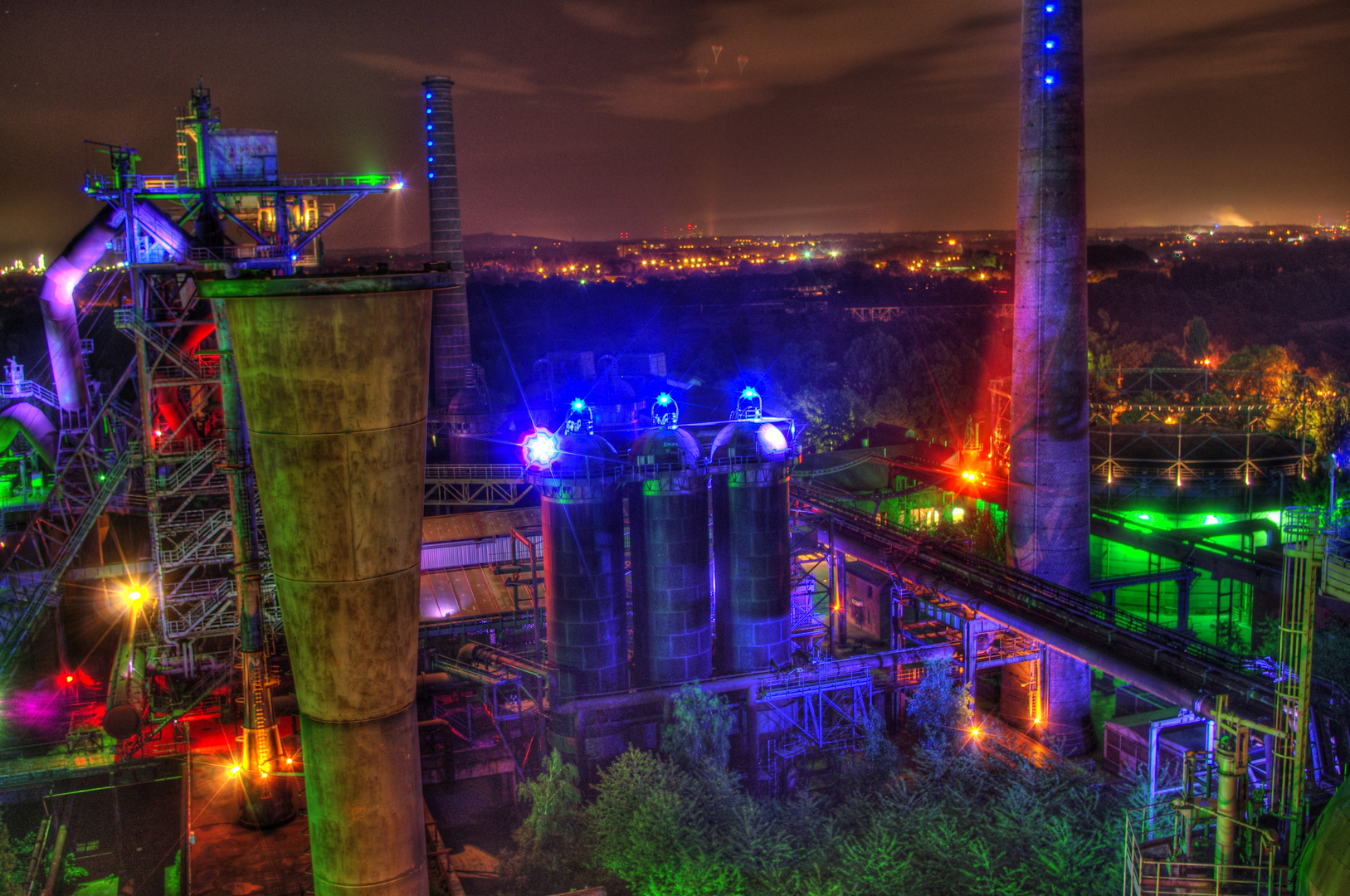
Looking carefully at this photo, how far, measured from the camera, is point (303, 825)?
57.4 ft

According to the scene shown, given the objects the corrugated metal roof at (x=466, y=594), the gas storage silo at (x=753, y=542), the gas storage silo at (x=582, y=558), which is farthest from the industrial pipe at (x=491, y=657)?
the gas storage silo at (x=753, y=542)

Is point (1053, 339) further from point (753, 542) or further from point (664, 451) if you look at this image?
point (664, 451)

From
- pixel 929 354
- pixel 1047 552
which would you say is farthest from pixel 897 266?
pixel 1047 552

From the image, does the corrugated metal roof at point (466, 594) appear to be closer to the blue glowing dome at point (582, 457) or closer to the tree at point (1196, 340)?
the blue glowing dome at point (582, 457)

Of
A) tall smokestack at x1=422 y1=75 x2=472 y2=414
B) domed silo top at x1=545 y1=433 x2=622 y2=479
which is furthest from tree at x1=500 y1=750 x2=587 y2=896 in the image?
tall smokestack at x1=422 y1=75 x2=472 y2=414

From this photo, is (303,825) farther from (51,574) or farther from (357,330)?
(357,330)

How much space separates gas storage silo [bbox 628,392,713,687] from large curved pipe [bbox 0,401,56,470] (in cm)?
2002

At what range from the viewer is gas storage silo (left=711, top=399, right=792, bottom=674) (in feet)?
66.2

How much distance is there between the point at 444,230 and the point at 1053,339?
1011 inches

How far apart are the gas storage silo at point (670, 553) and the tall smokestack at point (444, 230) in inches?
825

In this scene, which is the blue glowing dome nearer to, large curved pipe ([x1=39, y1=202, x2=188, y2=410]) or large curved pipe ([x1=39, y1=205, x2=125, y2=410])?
large curved pipe ([x1=39, y1=202, x2=188, y2=410])

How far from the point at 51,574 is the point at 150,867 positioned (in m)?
9.40

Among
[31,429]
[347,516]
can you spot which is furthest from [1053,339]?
[31,429]

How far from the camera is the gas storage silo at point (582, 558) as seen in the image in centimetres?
1927
